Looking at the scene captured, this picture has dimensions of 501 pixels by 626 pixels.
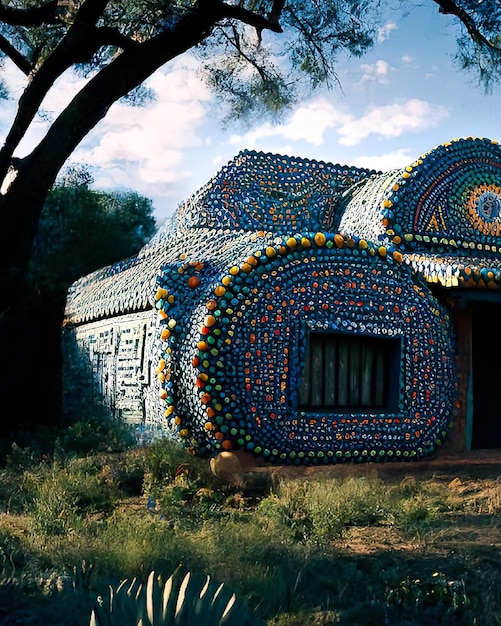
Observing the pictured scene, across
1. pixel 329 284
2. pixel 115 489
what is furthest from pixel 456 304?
pixel 115 489

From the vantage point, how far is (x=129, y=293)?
10.1 metres

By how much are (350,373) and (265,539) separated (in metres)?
4.53

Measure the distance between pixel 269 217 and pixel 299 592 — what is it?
7.86m

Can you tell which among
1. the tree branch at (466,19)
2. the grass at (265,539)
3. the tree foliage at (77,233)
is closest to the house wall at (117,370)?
the grass at (265,539)

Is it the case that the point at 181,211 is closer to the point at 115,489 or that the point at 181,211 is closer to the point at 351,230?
the point at 351,230

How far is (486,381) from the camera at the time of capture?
39.0 ft

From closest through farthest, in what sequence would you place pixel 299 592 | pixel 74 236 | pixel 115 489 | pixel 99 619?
pixel 99 619
pixel 299 592
pixel 115 489
pixel 74 236

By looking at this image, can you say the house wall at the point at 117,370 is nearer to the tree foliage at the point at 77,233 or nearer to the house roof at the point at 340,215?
the house roof at the point at 340,215

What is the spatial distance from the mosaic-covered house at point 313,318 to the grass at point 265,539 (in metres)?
0.78

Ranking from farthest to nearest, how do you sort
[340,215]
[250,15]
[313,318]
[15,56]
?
[340,215] < [15,56] < [250,15] < [313,318]

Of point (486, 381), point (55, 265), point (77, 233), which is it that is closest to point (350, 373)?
point (486, 381)

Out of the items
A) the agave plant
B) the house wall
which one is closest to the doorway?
the house wall

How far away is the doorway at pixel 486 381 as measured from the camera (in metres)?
11.7

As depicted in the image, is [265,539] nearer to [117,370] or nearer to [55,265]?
[117,370]
